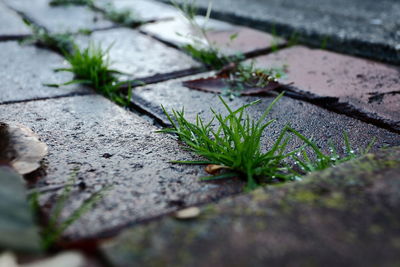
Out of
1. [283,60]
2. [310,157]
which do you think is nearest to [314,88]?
[283,60]

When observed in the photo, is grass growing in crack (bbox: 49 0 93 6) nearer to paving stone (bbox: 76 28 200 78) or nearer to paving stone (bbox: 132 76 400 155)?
paving stone (bbox: 76 28 200 78)

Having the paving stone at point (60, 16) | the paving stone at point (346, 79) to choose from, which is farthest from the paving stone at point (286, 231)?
the paving stone at point (60, 16)

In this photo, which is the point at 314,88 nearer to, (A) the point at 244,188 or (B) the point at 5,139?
(A) the point at 244,188

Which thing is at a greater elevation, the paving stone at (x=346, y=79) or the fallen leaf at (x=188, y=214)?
the paving stone at (x=346, y=79)

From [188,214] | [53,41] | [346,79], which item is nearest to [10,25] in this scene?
[53,41]

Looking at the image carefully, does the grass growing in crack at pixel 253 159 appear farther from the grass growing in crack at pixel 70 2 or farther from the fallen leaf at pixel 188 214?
the grass growing in crack at pixel 70 2

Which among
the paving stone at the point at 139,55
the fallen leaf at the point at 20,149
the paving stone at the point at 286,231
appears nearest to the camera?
the paving stone at the point at 286,231
